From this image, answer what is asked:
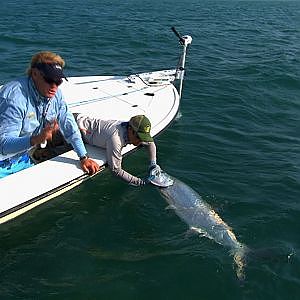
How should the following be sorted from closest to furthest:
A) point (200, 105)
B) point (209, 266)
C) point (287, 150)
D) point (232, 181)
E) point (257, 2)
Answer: point (209, 266) → point (232, 181) → point (287, 150) → point (200, 105) → point (257, 2)

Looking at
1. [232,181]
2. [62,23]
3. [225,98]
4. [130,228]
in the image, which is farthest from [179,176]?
[62,23]

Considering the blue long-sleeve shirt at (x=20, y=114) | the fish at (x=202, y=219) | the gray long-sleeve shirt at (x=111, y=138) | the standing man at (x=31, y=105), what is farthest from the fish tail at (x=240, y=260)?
the blue long-sleeve shirt at (x=20, y=114)

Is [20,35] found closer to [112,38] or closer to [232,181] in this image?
[112,38]

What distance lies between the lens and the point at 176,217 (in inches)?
244

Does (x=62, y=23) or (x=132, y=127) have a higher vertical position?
(x=132, y=127)

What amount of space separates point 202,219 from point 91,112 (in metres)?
2.58

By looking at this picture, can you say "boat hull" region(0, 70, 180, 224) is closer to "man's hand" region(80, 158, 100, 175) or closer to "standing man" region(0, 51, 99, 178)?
"man's hand" region(80, 158, 100, 175)

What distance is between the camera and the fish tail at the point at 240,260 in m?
5.31

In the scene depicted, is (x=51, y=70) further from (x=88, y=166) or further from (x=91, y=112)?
(x=91, y=112)

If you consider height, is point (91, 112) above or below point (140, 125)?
below

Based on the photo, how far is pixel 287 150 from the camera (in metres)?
8.48

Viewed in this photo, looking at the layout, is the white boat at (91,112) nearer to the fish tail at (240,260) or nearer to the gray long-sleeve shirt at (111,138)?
the gray long-sleeve shirt at (111,138)

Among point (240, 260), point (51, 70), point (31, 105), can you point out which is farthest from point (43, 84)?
point (240, 260)

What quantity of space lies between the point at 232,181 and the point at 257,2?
2756cm
